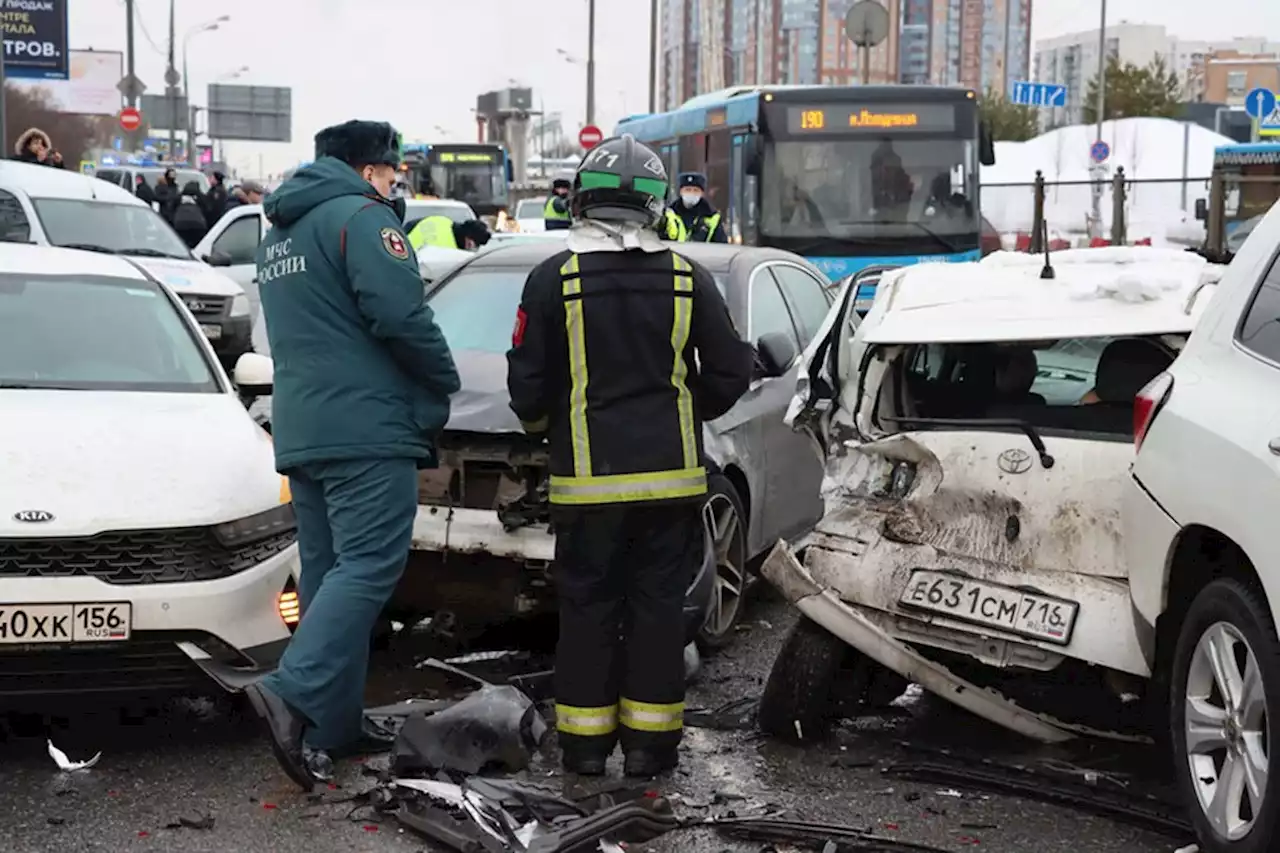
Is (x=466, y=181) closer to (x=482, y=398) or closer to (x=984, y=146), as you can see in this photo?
(x=984, y=146)

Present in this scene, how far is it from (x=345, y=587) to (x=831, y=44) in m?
98.0

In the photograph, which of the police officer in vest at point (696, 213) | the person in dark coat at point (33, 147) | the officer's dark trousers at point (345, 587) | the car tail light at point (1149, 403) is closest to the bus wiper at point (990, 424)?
the car tail light at point (1149, 403)

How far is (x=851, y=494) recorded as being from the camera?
5.69 meters


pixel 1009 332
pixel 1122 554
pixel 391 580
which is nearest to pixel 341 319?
pixel 391 580

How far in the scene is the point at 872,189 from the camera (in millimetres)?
18391

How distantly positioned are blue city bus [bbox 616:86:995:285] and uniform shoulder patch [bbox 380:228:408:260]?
43.3 ft

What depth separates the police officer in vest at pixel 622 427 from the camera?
507cm

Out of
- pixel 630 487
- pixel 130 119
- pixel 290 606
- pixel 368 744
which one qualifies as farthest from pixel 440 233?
pixel 130 119

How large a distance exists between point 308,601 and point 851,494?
1760 mm

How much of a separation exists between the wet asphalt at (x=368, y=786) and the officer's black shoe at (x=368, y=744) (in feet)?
0.21

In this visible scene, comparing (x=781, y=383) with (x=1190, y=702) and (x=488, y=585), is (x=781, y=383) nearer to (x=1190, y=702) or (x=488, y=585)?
(x=488, y=585)

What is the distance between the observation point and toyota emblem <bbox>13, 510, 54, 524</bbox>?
16.5 ft

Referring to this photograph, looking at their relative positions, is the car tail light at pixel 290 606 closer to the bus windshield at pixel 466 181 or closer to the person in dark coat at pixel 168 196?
the person in dark coat at pixel 168 196

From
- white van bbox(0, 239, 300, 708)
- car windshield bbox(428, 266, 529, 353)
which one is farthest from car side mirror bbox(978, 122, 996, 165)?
white van bbox(0, 239, 300, 708)
